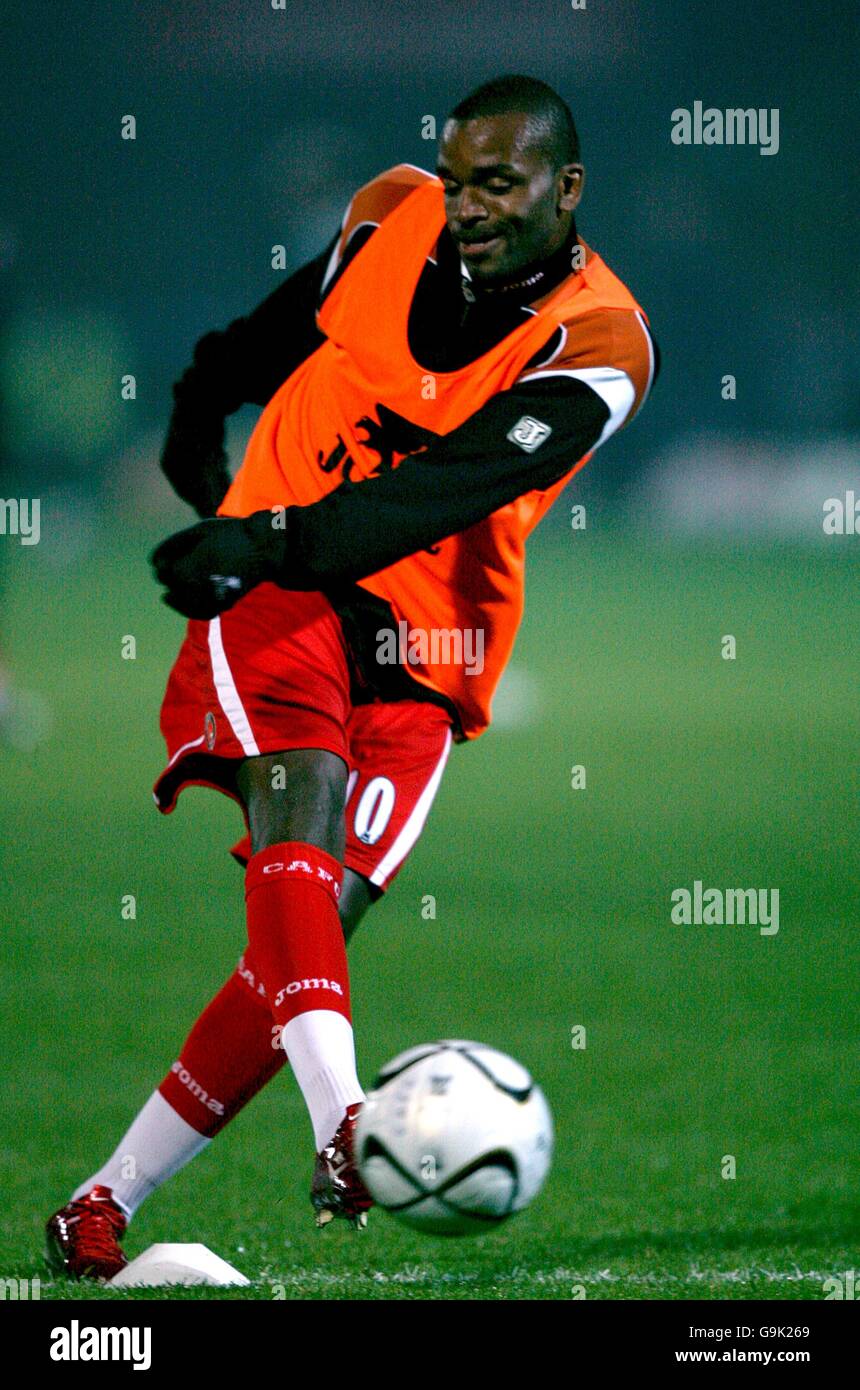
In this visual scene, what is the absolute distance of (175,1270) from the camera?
3701 mm

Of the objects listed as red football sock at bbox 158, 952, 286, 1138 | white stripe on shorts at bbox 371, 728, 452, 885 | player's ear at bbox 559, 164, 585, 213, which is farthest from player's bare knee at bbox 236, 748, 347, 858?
player's ear at bbox 559, 164, 585, 213

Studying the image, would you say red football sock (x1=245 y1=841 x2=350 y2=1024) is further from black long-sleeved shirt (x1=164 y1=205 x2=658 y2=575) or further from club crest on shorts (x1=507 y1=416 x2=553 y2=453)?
club crest on shorts (x1=507 y1=416 x2=553 y2=453)

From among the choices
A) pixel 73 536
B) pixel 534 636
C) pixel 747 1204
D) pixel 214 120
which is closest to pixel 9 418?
pixel 73 536

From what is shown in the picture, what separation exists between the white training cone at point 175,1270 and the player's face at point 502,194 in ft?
6.48

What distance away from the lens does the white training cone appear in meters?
3.70

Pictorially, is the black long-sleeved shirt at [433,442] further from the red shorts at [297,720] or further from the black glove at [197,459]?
the red shorts at [297,720]

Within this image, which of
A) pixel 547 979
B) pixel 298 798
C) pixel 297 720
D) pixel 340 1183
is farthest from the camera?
pixel 547 979

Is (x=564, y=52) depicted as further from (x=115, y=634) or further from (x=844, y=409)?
(x=115, y=634)

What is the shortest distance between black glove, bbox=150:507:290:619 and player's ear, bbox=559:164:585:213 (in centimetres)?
84

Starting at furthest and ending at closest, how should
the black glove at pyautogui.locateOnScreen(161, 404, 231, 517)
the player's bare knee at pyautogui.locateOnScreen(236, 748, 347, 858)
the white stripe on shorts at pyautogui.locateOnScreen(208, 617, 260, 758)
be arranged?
the black glove at pyautogui.locateOnScreen(161, 404, 231, 517) < the white stripe on shorts at pyautogui.locateOnScreen(208, 617, 260, 758) < the player's bare knee at pyautogui.locateOnScreen(236, 748, 347, 858)

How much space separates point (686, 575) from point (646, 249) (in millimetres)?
3457

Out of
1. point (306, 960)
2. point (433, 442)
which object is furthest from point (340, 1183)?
point (433, 442)

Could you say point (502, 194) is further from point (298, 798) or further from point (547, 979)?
point (547, 979)

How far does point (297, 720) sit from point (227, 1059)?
2.48 feet
